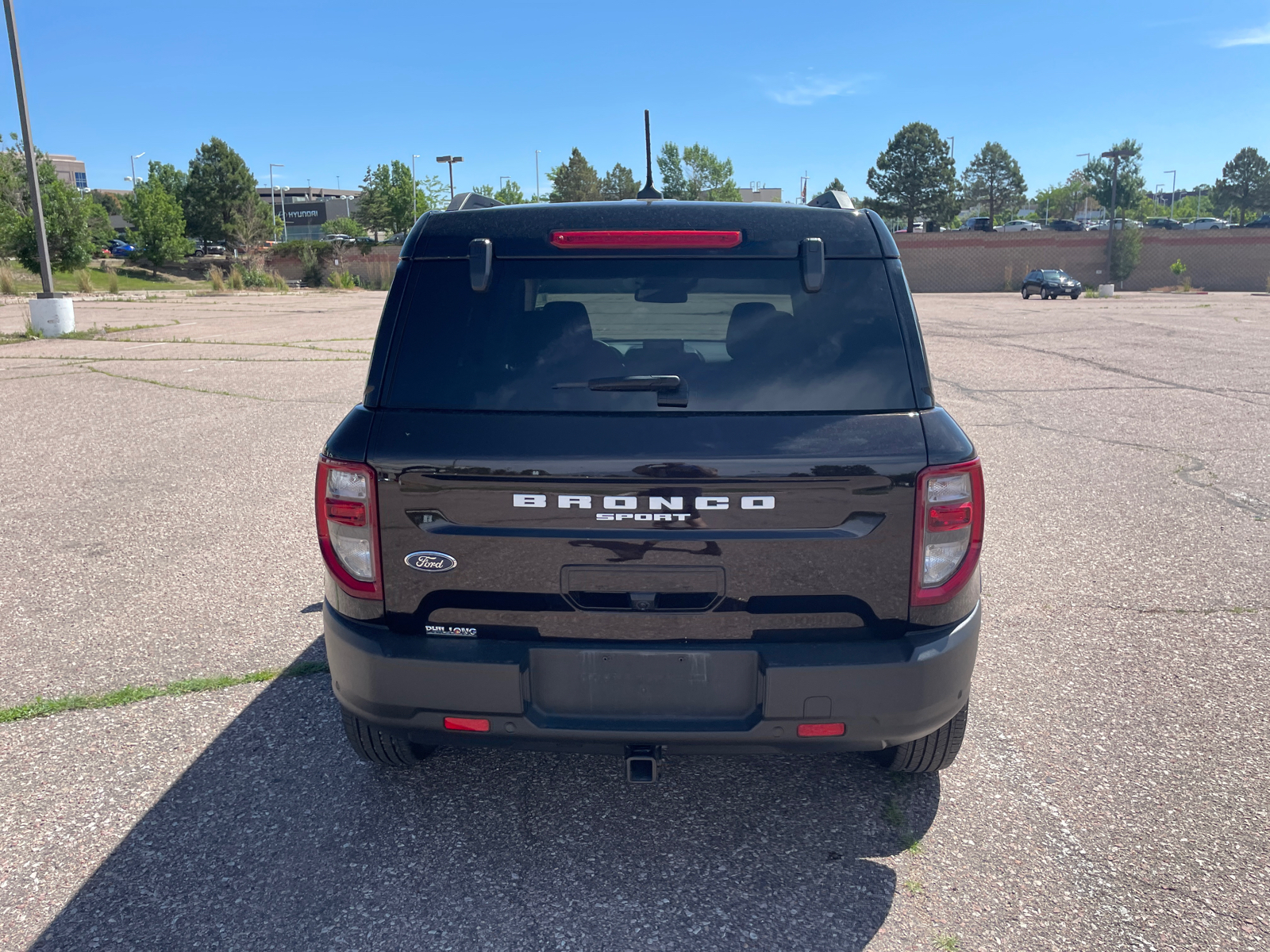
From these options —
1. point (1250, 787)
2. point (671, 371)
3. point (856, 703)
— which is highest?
point (671, 371)

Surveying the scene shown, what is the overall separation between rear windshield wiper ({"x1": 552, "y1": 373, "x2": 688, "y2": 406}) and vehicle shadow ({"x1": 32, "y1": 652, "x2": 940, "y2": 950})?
138 cm

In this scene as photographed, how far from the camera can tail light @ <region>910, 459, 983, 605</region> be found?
2535 millimetres

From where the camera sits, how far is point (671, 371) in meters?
2.62

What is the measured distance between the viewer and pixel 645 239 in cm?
273

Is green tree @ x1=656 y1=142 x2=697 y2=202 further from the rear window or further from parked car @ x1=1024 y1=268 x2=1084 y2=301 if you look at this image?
the rear window

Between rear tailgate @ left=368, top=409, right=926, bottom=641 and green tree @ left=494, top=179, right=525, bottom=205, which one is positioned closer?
rear tailgate @ left=368, top=409, right=926, bottom=641

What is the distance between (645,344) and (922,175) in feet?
336

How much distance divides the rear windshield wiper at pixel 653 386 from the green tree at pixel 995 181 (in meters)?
121

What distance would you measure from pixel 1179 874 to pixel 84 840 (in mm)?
3291

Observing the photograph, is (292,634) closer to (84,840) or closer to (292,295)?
(84,840)

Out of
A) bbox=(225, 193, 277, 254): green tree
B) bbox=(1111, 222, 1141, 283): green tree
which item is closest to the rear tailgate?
bbox=(1111, 222, 1141, 283): green tree

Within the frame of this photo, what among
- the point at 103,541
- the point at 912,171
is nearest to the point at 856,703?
the point at 103,541

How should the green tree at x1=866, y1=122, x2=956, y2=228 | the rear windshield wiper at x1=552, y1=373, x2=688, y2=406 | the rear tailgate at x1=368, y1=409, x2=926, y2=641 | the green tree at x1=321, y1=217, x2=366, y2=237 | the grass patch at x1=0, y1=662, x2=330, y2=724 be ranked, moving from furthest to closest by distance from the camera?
the green tree at x1=321, y1=217, x2=366, y2=237, the green tree at x1=866, y1=122, x2=956, y2=228, the grass patch at x1=0, y1=662, x2=330, y2=724, the rear windshield wiper at x1=552, y1=373, x2=688, y2=406, the rear tailgate at x1=368, y1=409, x2=926, y2=641

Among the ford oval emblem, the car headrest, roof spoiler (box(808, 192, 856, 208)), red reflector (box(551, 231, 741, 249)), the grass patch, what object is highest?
roof spoiler (box(808, 192, 856, 208))
